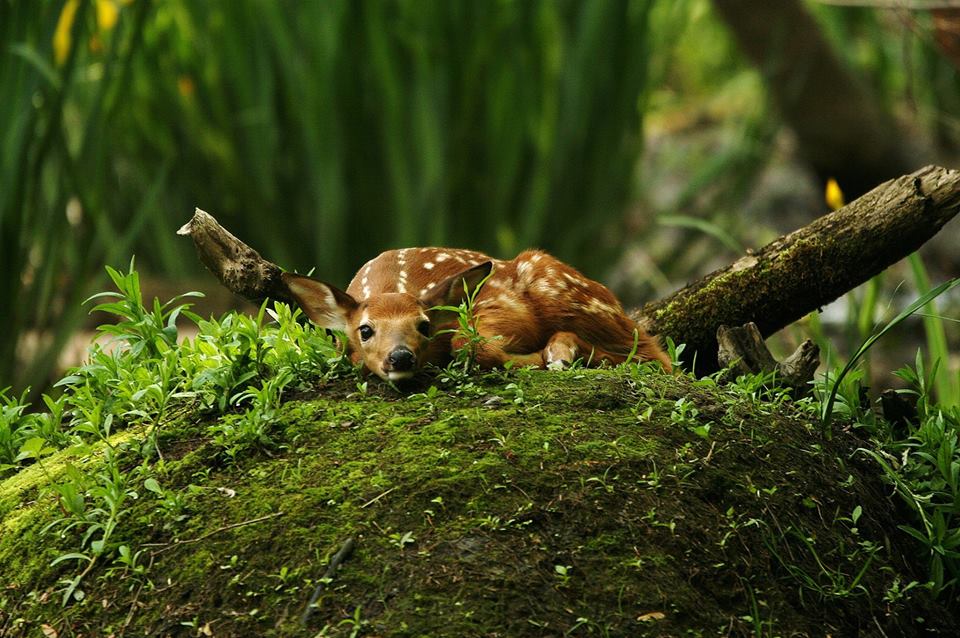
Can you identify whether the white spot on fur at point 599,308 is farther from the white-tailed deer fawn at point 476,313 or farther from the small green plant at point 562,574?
the small green plant at point 562,574

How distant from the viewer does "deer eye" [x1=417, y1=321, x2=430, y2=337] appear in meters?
2.91

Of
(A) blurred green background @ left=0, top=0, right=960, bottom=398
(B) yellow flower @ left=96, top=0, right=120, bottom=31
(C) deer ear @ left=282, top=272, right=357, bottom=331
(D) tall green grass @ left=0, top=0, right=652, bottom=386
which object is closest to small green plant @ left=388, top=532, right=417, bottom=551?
(C) deer ear @ left=282, top=272, right=357, bottom=331

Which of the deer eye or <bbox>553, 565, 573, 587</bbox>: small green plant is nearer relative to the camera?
<bbox>553, 565, 573, 587</bbox>: small green plant

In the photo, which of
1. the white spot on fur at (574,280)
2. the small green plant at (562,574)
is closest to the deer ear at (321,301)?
the white spot on fur at (574,280)

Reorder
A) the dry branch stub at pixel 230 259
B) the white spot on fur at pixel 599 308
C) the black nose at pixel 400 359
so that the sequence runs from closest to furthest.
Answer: the black nose at pixel 400 359 < the dry branch stub at pixel 230 259 < the white spot on fur at pixel 599 308

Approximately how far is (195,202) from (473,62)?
6.30 feet

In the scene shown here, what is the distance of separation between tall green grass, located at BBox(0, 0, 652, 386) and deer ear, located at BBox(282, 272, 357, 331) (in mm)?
2812

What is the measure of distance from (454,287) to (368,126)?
11.0 feet

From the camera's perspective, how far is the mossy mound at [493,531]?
2.32 metres

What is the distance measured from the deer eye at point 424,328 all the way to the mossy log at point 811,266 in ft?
3.36

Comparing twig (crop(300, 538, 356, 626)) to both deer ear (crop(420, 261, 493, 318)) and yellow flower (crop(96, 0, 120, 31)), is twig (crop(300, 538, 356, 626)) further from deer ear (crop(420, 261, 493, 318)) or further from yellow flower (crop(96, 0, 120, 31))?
yellow flower (crop(96, 0, 120, 31))

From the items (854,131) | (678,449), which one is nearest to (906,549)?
(678,449)

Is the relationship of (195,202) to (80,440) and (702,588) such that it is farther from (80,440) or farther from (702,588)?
(702,588)

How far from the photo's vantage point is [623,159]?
21.9 feet
